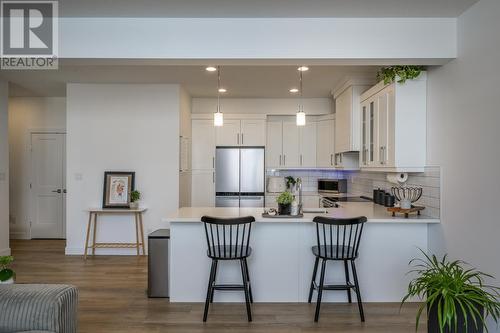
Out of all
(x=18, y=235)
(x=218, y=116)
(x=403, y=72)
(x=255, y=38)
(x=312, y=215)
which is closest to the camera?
(x=255, y=38)

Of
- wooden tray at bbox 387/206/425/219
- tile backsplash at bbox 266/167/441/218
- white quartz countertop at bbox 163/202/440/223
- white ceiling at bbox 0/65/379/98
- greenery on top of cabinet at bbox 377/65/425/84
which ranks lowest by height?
white quartz countertop at bbox 163/202/440/223

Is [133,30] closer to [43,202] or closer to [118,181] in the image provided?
[118,181]

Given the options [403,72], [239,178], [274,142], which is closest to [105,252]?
[239,178]

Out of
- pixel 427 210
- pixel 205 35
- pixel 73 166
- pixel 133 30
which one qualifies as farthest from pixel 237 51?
pixel 73 166

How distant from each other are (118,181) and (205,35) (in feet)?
10.2

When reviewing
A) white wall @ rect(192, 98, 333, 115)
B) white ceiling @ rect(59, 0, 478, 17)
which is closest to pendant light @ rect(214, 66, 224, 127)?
white wall @ rect(192, 98, 333, 115)

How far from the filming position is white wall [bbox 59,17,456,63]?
3055mm

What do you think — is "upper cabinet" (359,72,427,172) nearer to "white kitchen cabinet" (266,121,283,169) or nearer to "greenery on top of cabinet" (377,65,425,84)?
"greenery on top of cabinet" (377,65,425,84)

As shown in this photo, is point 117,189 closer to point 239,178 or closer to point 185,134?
point 185,134

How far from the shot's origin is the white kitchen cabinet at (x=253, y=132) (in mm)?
6324

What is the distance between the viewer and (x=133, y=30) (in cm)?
307

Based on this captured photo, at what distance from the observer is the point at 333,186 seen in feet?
20.9

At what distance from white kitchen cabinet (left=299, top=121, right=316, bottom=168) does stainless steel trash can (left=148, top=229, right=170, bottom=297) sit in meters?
3.49

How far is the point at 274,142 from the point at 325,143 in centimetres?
92
